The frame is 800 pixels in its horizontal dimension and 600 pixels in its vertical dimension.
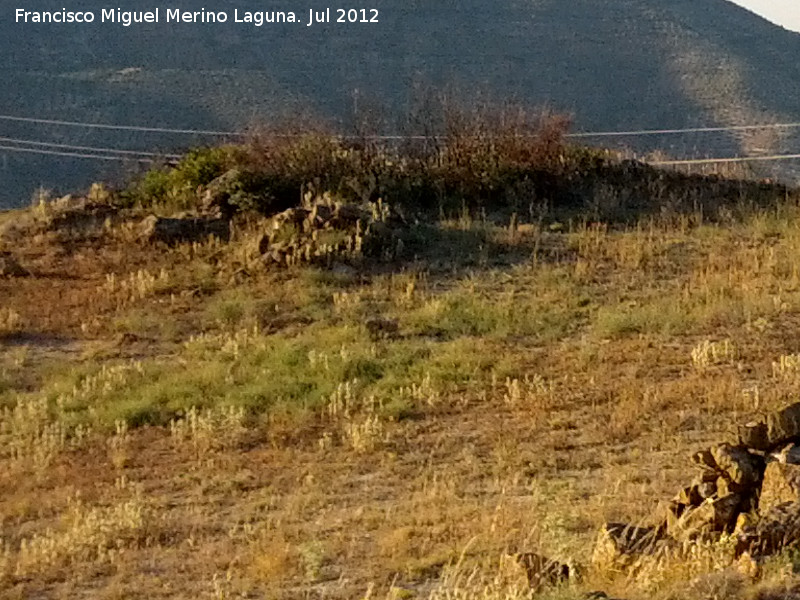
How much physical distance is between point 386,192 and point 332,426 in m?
7.10

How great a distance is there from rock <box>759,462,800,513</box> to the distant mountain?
103 ft

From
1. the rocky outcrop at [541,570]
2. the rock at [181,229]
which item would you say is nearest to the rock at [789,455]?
the rocky outcrop at [541,570]

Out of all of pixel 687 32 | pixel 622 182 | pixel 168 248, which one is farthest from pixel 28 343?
pixel 687 32

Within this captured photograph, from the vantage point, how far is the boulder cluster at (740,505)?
4.70 metres

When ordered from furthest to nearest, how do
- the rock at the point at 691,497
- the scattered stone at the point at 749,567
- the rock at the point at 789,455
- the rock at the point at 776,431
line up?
the rock at the point at 776,431
the rock at the point at 691,497
the rock at the point at 789,455
the scattered stone at the point at 749,567

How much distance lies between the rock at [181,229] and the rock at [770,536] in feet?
31.8

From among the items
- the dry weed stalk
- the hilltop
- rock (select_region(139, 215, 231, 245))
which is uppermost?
rock (select_region(139, 215, 231, 245))

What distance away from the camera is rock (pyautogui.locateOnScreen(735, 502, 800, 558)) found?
4629mm

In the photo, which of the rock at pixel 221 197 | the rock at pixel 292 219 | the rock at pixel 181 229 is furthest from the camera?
the rock at pixel 221 197

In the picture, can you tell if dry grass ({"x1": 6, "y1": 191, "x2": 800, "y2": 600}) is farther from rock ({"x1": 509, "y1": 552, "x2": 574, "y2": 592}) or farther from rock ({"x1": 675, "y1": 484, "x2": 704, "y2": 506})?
rock ({"x1": 675, "y1": 484, "x2": 704, "y2": 506})

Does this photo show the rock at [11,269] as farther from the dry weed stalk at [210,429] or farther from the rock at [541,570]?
the rock at [541,570]

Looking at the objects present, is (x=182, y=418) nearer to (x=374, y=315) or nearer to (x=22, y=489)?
(x=22, y=489)

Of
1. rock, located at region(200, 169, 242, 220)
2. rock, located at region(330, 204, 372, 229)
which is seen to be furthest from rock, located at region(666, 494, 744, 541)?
rock, located at region(200, 169, 242, 220)

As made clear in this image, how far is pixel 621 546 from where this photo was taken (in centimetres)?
492
